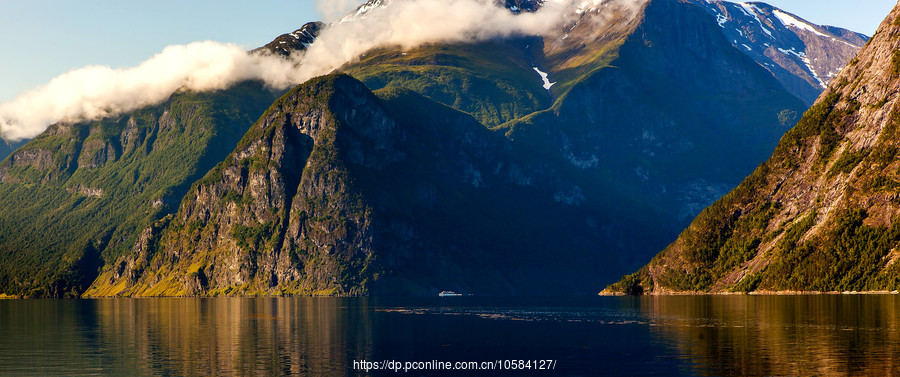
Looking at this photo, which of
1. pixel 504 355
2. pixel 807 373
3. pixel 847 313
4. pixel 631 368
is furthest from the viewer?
pixel 847 313

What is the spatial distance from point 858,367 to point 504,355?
149ft

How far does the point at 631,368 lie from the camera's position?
110688 millimetres

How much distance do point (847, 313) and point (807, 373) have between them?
92349 mm

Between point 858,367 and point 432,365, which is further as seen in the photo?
point 432,365

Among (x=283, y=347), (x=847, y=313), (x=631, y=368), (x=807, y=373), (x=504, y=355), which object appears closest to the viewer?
(x=807, y=373)

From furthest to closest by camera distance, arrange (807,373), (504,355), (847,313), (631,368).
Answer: (847,313), (504,355), (631,368), (807,373)

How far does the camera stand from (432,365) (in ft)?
385

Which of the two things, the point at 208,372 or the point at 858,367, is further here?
the point at 208,372

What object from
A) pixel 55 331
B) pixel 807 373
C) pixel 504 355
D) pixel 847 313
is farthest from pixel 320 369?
pixel 847 313

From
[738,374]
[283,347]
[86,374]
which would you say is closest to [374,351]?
[283,347]

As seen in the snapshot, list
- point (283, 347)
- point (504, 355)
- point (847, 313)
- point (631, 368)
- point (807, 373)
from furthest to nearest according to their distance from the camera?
point (847, 313)
point (283, 347)
point (504, 355)
point (631, 368)
point (807, 373)

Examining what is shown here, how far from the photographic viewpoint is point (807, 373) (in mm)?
102500

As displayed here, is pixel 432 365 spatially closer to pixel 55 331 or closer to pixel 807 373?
pixel 807 373

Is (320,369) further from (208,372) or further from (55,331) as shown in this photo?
(55,331)
